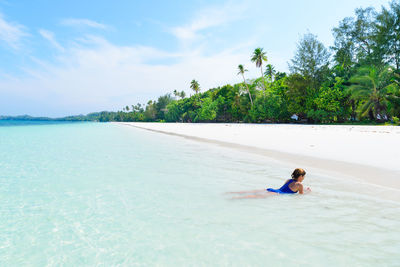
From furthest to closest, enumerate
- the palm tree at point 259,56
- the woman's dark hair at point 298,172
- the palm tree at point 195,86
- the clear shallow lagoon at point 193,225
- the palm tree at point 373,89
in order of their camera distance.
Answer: the palm tree at point 195,86 < the palm tree at point 259,56 < the palm tree at point 373,89 < the woman's dark hair at point 298,172 < the clear shallow lagoon at point 193,225

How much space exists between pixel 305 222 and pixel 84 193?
5.14 m

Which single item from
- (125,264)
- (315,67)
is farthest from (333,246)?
(315,67)

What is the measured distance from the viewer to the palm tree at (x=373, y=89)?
99.6ft

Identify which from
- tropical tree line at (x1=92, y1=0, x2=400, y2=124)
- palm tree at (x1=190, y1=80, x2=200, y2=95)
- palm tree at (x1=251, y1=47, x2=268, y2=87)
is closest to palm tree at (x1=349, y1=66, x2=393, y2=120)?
tropical tree line at (x1=92, y1=0, x2=400, y2=124)

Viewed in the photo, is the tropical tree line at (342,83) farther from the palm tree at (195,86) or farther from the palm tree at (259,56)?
the palm tree at (195,86)

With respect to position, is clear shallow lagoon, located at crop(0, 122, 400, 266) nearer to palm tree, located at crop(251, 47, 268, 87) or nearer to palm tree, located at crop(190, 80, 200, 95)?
palm tree, located at crop(251, 47, 268, 87)

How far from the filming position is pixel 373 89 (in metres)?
31.1

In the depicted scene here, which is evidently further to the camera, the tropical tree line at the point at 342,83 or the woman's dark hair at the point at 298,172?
the tropical tree line at the point at 342,83

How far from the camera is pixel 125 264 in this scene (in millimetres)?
3002

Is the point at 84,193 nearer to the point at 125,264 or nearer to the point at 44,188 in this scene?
the point at 44,188

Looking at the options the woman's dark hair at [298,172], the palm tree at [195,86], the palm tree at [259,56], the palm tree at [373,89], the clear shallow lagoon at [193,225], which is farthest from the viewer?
the palm tree at [195,86]

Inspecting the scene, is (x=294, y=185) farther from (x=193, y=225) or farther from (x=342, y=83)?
(x=342, y=83)

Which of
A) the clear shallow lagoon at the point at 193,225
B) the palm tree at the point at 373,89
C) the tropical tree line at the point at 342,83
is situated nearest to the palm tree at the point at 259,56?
the tropical tree line at the point at 342,83

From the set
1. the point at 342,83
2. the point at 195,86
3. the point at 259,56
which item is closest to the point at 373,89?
the point at 342,83
